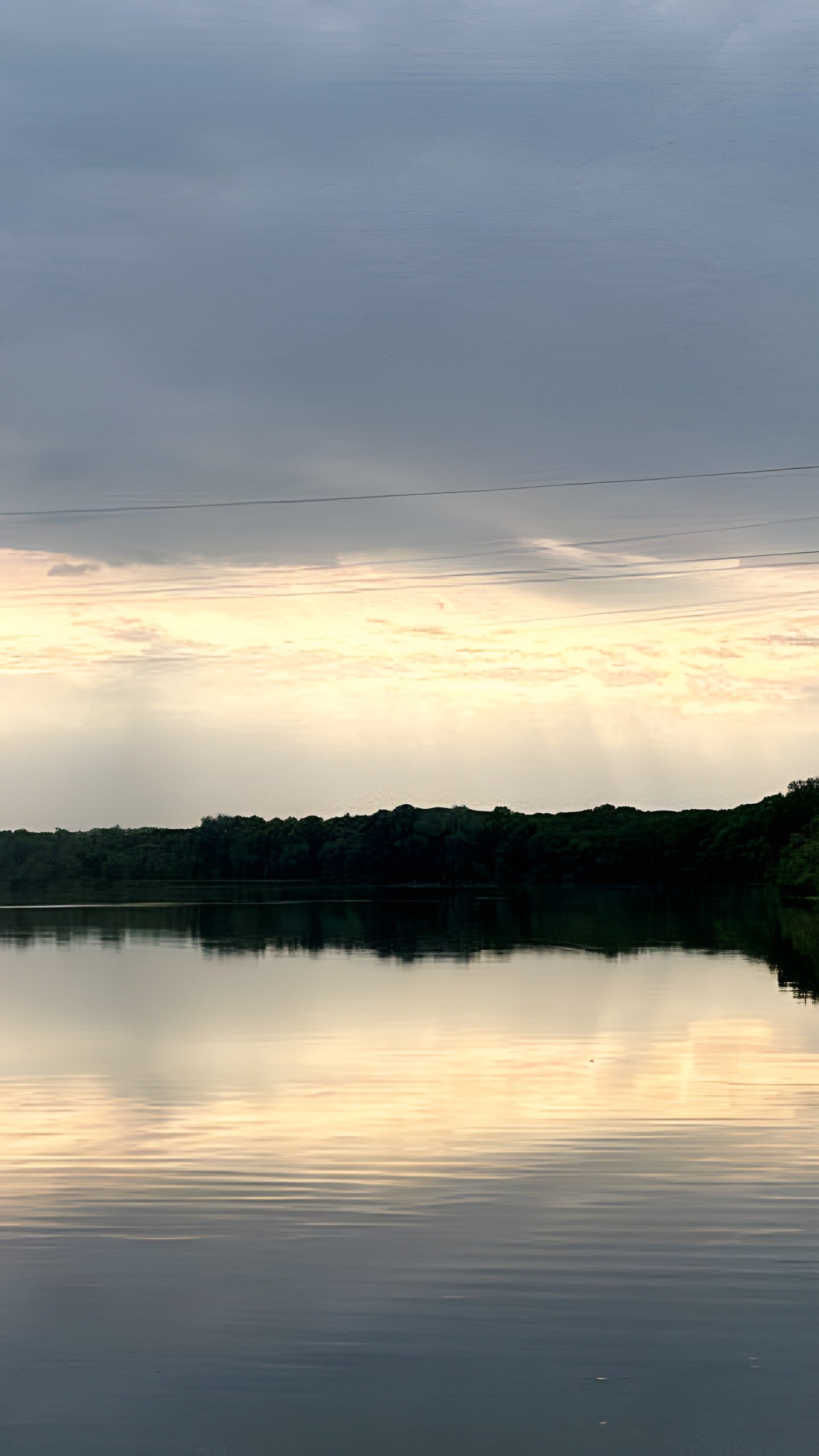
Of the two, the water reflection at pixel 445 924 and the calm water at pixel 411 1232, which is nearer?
the calm water at pixel 411 1232

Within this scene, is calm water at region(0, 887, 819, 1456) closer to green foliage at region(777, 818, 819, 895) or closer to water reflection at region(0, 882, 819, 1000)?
water reflection at region(0, 882, 819, 1000)

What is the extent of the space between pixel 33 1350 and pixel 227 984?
32.2 meters

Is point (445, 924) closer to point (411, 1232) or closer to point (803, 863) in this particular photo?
point (803, 863)

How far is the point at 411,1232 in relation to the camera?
14.1 m

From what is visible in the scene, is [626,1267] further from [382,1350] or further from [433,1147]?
[433,1147]

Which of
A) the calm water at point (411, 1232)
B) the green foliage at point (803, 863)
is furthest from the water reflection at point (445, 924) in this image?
the calm water at point (411, 1232)

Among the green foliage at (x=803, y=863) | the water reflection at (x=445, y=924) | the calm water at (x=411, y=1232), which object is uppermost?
the green foliage at (x=803, y=863)

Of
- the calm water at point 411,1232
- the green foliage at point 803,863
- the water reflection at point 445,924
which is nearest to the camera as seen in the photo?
the calm water at point 411,1232

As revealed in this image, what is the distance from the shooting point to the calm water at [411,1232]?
31.3 ft

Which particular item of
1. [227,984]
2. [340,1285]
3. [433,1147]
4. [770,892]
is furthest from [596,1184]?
[770,892]

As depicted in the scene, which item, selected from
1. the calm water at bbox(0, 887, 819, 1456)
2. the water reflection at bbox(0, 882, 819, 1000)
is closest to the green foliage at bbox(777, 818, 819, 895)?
the water reflection at bbox(0, 882, 819, 1000)

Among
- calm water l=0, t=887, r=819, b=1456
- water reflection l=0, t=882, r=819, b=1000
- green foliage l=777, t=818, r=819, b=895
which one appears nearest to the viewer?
calm water l=0, t=887, r=819, b=1456

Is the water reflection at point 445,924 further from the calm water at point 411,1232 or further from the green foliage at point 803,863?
the calm water at point 411,1232

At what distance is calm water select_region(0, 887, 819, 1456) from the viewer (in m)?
9.55
